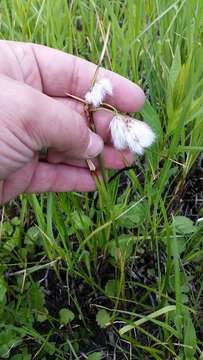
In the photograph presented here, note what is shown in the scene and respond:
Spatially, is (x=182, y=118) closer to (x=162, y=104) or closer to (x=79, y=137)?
(x=79, y=137)

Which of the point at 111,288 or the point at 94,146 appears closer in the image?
the point at 94,146

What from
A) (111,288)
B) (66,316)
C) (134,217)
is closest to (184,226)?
(134,217)

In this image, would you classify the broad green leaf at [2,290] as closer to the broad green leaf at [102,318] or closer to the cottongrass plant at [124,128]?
the broad green leaf at [102,318]

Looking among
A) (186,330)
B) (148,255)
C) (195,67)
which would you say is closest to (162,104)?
(195,67)

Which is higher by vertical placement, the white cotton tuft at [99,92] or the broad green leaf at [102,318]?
Answer: the white cotton tuft at [99,92]

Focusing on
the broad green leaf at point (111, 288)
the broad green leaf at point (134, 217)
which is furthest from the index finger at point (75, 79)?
the broad green leaf at point (111, 288)

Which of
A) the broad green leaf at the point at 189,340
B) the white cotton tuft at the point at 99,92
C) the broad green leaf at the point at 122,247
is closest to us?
the broad green leaf at the point at 189,340

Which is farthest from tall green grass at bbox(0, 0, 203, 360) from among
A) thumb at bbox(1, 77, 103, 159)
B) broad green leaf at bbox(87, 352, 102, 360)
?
thumb at bbox(1, 77, 103, 159)

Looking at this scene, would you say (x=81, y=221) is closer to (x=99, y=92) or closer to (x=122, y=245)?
(x=122, y=245)

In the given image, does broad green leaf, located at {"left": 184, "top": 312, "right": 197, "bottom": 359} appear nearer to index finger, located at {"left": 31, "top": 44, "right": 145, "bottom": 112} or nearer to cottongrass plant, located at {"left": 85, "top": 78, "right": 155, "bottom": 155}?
cottongrass plant, located at {"left": 85, "top": 78, "right": 155, "bottom": 155}
